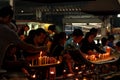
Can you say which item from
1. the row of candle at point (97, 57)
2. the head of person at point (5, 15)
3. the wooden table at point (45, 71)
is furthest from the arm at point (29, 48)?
the row of candle at point (97, 57)

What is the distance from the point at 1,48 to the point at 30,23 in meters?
10.7

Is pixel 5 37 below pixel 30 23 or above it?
above

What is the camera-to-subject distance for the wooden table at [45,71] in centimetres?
568

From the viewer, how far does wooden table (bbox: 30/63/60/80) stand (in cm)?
568

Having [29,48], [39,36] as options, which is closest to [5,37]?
[29,48]

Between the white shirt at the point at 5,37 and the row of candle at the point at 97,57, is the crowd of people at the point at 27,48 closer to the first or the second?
the white shirt at the point at 5,37

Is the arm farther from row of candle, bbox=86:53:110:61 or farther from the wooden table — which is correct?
row of candle, bbox=86:53:110:61

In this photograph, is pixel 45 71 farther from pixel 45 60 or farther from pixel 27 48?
pixel 27 48

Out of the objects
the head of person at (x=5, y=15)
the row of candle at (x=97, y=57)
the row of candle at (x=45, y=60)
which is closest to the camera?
the head of person at (x=5, y=15)

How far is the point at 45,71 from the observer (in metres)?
5.87

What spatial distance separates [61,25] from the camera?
67.7ft

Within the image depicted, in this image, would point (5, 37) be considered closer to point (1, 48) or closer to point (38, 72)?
→ point (1, 48)

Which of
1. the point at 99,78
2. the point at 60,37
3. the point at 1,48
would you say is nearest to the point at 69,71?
the point at 60,37

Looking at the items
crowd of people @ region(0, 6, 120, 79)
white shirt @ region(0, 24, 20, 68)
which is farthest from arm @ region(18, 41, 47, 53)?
white shirt @ region(0, 24, 20, 68)
